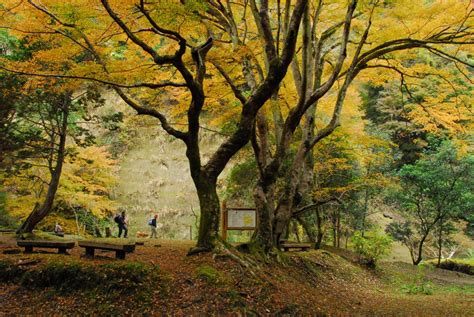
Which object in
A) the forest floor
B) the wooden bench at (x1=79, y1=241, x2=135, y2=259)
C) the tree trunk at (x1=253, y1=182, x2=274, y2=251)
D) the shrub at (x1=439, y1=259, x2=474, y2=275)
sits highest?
the tree trunk at (x1=253, y1=182, x2=274, y2=251)

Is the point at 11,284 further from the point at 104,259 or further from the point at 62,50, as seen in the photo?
the point at 62,50

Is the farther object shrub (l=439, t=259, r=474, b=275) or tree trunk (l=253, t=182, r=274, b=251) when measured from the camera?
shrub (l=439, t=259, r=474, b=275)

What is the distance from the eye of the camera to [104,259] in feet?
20.3

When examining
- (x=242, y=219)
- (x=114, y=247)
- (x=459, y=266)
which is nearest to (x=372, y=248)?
(x=459, y=266)

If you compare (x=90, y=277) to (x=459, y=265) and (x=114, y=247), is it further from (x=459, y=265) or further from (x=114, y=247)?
(x=459, y=265)

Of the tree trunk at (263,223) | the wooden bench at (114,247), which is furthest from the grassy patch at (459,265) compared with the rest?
the wooden bench at (114,247)

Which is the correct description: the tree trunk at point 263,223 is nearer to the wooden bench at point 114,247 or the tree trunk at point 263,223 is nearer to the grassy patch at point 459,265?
the wooden bench at point 114,247

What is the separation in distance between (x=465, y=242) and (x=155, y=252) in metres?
16.6

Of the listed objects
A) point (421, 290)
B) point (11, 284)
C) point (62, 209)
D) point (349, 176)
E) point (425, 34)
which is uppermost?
point (425, 34)

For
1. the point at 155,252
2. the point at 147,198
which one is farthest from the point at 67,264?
the point at 147,198

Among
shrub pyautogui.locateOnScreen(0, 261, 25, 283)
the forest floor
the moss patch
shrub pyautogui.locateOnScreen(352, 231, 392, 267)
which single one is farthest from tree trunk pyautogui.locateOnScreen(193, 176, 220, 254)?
shrub pyautogui.locateOnScreen(352, 231, 392, 267)

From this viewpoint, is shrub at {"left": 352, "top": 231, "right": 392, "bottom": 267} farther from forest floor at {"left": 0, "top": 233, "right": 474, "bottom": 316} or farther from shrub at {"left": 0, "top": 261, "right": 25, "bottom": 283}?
shrub at {"left": 0, "top": 261, "right": 25, "bottom": 283}

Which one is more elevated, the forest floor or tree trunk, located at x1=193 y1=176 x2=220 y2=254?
tree trunk, located at x1=193 y1=176 x2=220 y2=254

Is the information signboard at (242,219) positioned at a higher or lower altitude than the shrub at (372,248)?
higher
